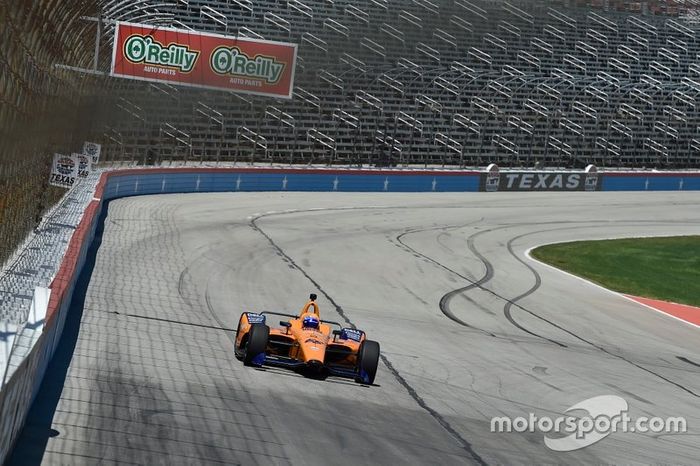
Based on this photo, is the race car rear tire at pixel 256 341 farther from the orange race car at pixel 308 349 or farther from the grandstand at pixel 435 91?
the grandstand at pixel 435 91

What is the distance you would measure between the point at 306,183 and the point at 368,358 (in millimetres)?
25202

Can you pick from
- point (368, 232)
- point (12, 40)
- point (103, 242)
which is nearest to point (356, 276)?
point (103, 242)

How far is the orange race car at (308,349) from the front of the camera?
469 inches

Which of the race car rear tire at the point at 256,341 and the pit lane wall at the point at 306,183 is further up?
the pit lane wall at the point at 306,183

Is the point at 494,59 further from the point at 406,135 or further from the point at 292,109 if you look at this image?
the point at 292,109

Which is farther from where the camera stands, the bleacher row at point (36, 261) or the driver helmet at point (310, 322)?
the driver helmet at point (310, 322)

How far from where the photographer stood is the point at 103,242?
70.7 ft

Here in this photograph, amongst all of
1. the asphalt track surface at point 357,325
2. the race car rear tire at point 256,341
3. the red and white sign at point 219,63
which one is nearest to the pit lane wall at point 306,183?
the asphalt track surface at point 357,325

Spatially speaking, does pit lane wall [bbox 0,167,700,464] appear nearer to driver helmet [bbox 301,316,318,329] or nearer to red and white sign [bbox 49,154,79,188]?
red and white sign [bbox 49,154,79,188]

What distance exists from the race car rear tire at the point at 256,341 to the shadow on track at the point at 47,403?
200 cm

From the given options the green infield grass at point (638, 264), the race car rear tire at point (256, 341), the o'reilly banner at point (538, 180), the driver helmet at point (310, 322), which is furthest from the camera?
the o'reilly banner at point (538, 180)

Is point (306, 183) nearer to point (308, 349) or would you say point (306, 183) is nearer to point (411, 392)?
point (411, 392)

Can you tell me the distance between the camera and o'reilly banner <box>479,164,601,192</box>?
42.1 m

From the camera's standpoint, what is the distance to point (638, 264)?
2838 cm
